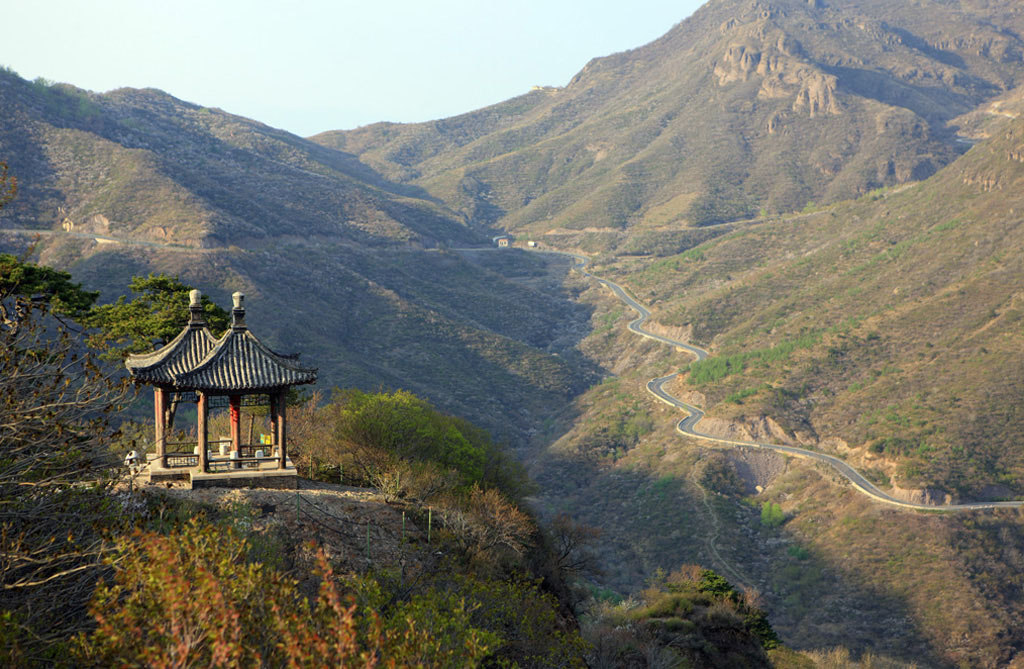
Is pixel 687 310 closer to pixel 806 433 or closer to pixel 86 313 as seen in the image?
pixel 806 433

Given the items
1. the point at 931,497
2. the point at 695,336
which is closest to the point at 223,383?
the point at 931,497

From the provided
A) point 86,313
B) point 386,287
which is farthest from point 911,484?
point 386,287

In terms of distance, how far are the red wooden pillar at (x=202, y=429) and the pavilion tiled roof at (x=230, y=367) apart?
1.89 ft

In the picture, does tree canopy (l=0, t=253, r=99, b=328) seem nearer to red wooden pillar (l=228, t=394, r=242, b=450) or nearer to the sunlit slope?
red wooden pillar (l=228, t=394, r=242, b=450)

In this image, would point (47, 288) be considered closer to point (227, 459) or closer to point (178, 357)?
point (178, 357)

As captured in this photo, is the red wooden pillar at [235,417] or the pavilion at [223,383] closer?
the pavilion at [223,383]

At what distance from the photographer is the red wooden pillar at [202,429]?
2594 centimetres

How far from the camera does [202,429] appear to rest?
26188 mm

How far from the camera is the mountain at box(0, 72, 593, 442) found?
99.4 m

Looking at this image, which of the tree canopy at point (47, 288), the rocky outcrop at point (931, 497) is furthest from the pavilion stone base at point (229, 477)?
the rocky outcrop at point (931, 497)

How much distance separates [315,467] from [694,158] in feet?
585

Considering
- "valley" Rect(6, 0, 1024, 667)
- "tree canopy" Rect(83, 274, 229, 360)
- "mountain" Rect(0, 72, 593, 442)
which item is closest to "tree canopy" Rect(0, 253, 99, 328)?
"tree canopy" Rect(83, 274, 229, 360)

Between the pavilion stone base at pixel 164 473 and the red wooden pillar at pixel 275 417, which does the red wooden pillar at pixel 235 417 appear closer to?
the red wooden pillar at pixel 275 417

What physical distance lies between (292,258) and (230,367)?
324 feet
